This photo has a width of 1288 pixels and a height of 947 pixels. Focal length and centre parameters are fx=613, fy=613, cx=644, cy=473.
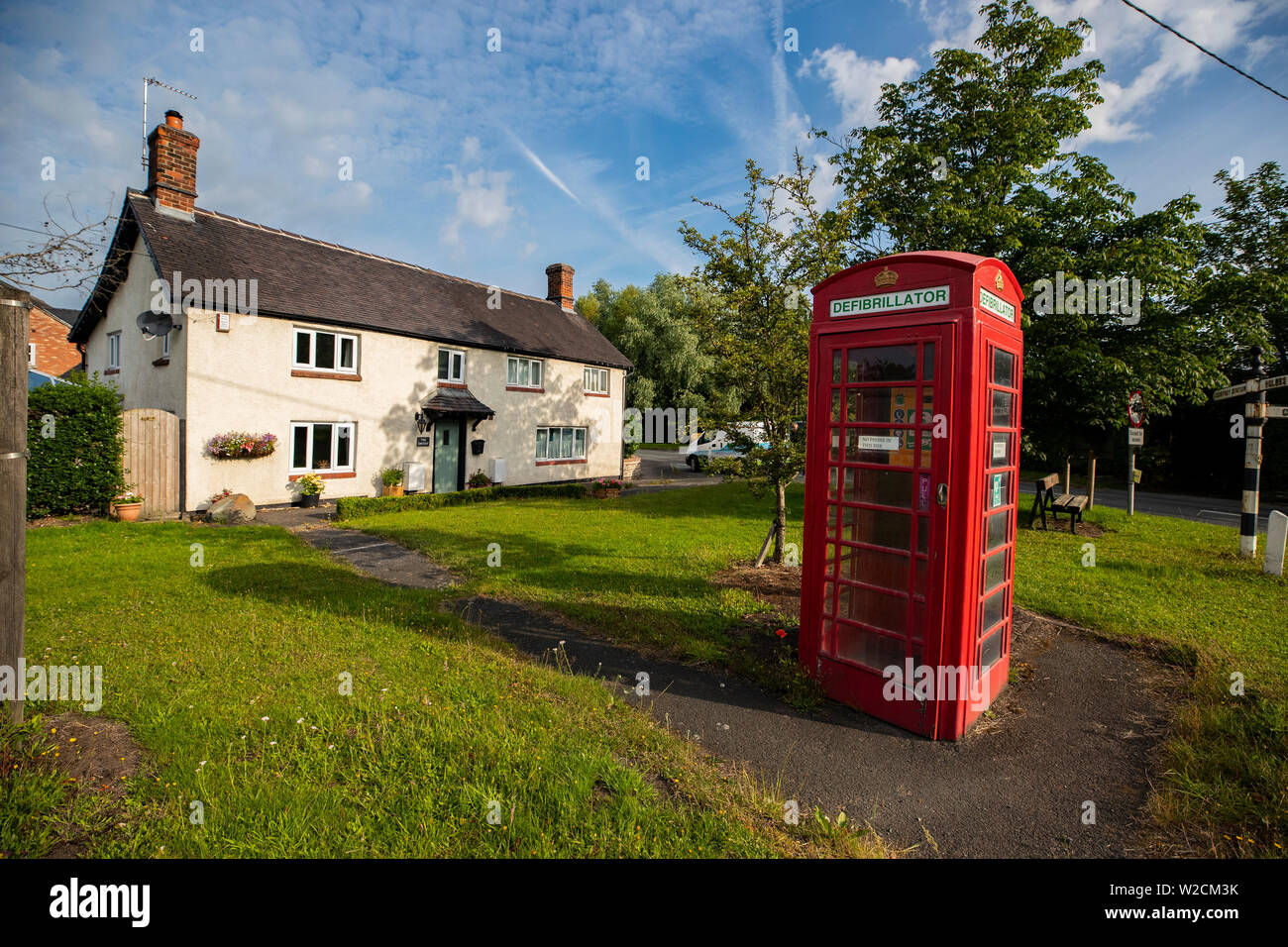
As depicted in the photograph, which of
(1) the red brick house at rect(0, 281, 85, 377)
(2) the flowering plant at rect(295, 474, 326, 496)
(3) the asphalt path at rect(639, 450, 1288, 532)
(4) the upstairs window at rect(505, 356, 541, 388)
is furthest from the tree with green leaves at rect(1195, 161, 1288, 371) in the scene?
(1) the red brick house at rect(0, 281, 85, 377)

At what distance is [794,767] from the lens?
443cm

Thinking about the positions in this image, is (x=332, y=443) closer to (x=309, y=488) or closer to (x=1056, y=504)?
(x=309, y=488)

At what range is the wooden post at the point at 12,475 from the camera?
12.5ft

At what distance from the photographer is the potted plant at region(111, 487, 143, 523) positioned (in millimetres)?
13742

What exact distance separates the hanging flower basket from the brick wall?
29702mm

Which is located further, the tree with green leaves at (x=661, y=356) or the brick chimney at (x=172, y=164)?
the tree with green leaves at (x=661, y=356)

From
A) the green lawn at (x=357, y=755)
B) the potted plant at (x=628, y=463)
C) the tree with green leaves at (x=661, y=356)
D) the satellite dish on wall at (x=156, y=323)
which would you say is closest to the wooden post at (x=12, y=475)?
the green lawn at (x=357, y=755)

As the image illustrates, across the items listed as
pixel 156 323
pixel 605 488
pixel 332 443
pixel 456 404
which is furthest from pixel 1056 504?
Answer: pixel 156 323

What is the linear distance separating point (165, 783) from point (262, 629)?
3177mm

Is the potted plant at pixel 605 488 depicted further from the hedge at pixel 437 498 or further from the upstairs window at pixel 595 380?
the upstairs window at pixel 595 380

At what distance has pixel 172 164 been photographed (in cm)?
1628

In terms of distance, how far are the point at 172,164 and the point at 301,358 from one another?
586cm

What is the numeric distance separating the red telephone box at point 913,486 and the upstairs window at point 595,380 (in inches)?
843
